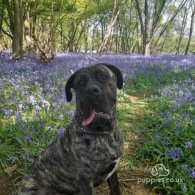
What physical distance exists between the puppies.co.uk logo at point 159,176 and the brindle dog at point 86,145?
→ 55.6 inches

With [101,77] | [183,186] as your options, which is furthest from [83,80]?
[183,186]

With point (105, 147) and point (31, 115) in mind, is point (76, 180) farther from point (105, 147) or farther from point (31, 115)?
point (31, 115)

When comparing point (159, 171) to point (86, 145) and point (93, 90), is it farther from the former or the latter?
point (93, 90)

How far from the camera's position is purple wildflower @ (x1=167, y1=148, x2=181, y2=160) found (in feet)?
16.0

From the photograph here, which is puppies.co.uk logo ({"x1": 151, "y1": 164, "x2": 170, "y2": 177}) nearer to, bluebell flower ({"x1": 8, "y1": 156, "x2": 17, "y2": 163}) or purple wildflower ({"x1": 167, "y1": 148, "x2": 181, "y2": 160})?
purple wildflower ({"x1": 167, "y1": 148, "x2": 181, "y2": 160})

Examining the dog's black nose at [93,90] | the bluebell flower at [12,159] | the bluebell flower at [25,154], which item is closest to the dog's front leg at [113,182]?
the dog's black nose at [93,90]

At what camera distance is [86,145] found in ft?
10.9

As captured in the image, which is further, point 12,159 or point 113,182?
point 12,159

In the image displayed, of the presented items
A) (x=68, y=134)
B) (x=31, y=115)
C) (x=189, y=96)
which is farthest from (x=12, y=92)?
(x=68, y=134)

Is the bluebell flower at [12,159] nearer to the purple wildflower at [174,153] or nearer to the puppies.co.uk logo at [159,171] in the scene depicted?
the puppies.co.uk logo at [159,171]

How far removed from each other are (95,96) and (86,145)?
0.58 metres

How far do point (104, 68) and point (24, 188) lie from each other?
176 centimetres

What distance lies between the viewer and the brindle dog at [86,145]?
10.4ft

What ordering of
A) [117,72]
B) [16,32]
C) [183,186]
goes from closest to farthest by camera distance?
[117,72], [183,186], [16,32]
